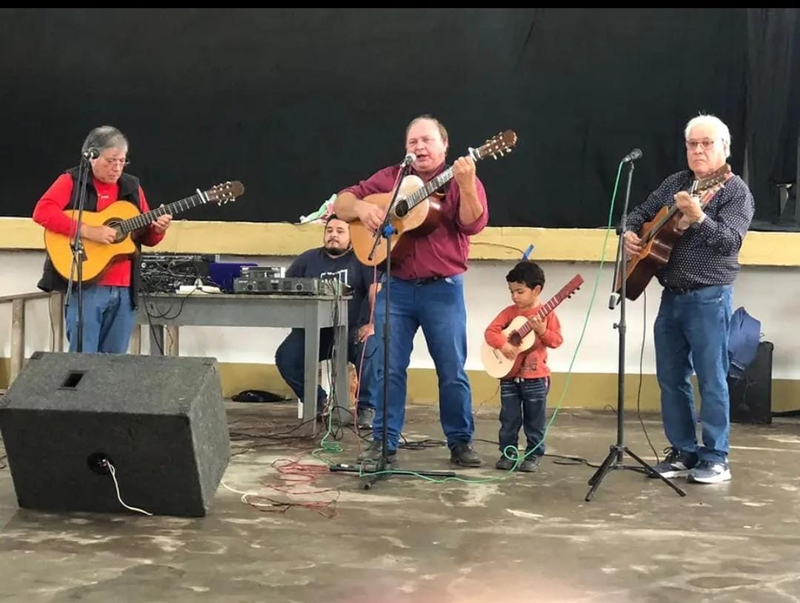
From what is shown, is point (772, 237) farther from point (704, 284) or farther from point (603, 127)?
point (704, 284)

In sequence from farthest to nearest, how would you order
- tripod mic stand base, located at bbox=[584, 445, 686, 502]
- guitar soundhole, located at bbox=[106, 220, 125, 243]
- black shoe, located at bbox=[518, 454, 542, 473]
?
guitar soundhole, located at bbox=[106, 220, 125, 243] → black shoe, located at bbox=[518, 454, 542, 473] → tripod mic stand base, located at bbox=[584, 445, 686, 502]

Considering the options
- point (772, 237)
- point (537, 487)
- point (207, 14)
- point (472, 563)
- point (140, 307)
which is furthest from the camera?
point (207, 14)

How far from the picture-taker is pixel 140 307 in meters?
5.26

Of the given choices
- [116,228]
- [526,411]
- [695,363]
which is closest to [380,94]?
[116,228]

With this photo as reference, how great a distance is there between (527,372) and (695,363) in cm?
77

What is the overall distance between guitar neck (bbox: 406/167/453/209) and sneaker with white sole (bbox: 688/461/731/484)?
5.64 ft

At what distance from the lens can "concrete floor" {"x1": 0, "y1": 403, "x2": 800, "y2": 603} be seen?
2.68m

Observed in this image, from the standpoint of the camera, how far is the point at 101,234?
4633 mm

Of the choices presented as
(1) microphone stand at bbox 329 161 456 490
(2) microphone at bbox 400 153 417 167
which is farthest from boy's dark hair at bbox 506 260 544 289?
(2) microphone at bbox 400 153 417 167

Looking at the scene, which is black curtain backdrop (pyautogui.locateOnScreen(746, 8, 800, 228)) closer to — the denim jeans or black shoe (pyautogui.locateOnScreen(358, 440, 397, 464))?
the denim jeans

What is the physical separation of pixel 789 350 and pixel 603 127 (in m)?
2.04

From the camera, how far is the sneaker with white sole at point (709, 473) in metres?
4.09

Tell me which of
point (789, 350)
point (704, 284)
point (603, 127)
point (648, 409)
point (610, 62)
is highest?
point (610, 62)

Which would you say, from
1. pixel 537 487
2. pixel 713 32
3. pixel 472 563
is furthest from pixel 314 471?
pixel 713 32
